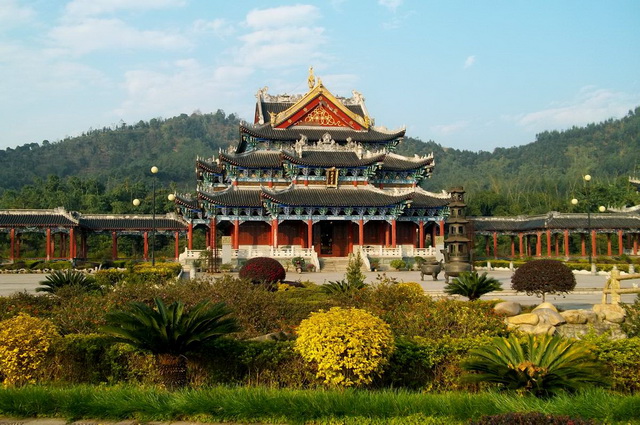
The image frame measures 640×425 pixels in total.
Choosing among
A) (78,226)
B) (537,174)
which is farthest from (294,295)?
(537,174)

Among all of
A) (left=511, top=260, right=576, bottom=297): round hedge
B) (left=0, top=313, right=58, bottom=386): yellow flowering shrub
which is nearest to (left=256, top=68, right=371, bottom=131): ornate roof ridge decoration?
(left=511, top=260, right=576, bottom=297): round hedge

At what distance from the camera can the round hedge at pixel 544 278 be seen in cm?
2148

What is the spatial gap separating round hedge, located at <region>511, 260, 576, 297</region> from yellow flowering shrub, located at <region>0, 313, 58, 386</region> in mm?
15741

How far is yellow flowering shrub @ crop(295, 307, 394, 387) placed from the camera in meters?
10.4

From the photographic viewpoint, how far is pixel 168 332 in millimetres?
10789

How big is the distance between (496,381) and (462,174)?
169865mm

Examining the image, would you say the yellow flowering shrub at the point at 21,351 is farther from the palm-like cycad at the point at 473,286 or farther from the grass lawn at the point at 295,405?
the palm-like cycad at the point at 473,286

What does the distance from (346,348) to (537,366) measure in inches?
119

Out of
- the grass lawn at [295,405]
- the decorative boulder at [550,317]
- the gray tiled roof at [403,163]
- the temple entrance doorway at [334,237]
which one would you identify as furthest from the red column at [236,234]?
the grass lawn at [295,405]

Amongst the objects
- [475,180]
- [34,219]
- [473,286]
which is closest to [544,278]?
[473,286]

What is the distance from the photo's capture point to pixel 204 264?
45.0 meters

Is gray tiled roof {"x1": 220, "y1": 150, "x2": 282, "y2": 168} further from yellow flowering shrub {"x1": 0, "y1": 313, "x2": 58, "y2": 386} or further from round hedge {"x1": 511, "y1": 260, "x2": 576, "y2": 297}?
yellow flowering shrub {"x1": 0, "y1": 313, "x2": 58, "y2": 386}

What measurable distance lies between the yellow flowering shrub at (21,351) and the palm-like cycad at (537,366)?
771cm

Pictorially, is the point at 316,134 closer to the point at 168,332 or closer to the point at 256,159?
the point at 256,159
